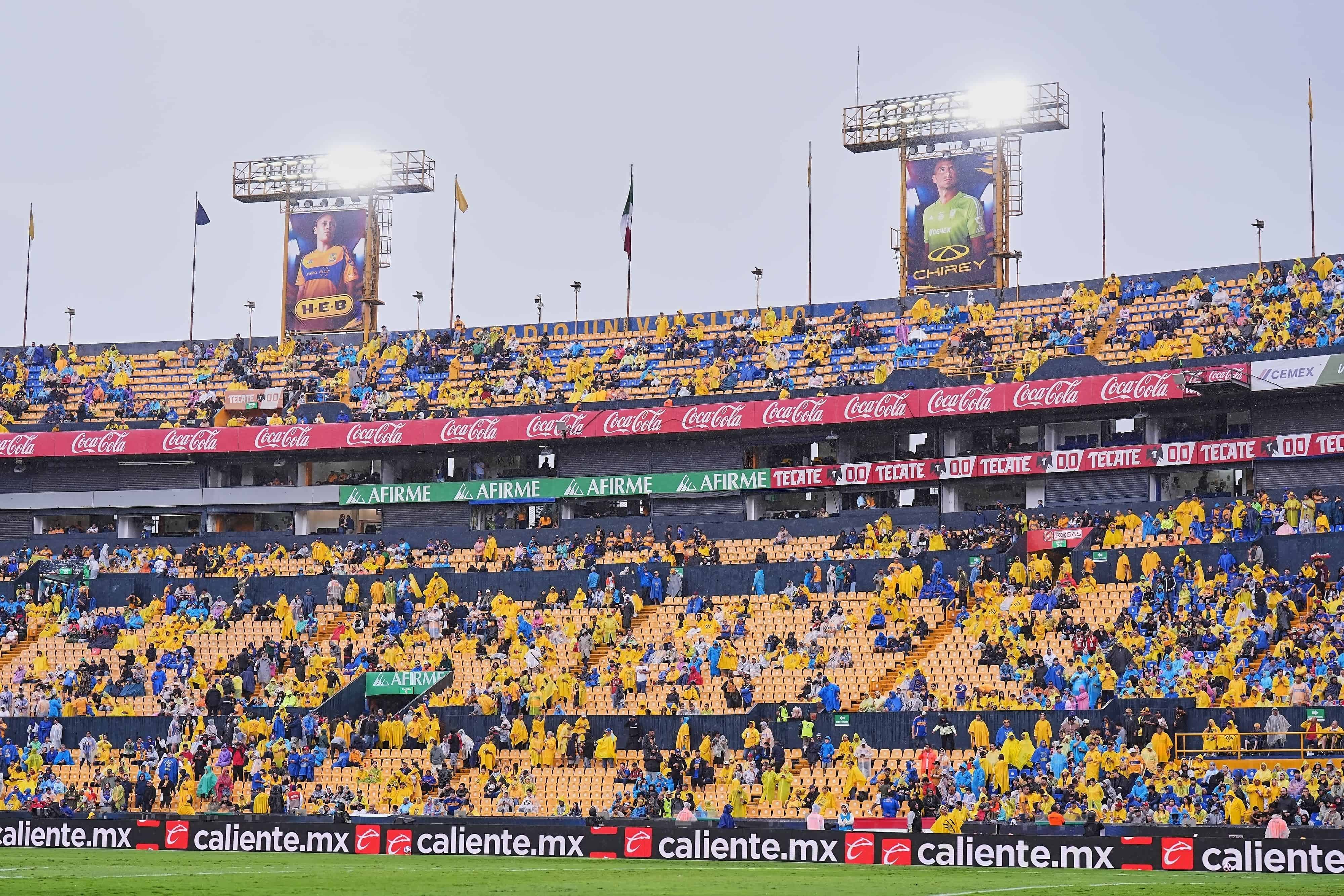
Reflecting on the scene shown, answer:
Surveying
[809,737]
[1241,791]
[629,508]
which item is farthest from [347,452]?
[1241,791]

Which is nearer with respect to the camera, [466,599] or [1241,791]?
[1241,791]

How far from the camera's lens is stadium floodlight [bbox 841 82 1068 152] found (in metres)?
63.7

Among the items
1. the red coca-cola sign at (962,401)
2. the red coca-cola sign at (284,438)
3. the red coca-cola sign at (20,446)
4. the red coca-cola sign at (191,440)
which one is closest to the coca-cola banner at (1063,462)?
the red coca-cola sign at (962,401)

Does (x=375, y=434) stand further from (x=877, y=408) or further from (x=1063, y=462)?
(x=1063, y=462)

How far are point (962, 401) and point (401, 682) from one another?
64.3ft

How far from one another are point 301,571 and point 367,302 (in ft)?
60.1

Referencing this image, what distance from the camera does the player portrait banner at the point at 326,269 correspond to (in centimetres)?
7131

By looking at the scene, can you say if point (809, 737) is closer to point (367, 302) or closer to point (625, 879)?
point (625, 879)

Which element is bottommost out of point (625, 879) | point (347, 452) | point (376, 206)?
point (625, 879)

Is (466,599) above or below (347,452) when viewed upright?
below

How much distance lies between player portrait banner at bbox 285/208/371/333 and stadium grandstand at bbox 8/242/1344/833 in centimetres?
166

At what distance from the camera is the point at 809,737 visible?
124ft

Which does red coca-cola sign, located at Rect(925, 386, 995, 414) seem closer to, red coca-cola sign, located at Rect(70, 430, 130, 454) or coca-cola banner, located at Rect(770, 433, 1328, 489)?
coca-cola banner, located at Rect(770, 433, 1328, 489)

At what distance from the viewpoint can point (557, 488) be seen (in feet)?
195
